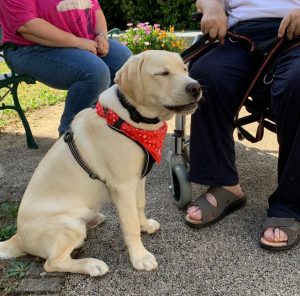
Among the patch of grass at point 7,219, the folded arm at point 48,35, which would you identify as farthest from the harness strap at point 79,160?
the folded arm at point 48,35

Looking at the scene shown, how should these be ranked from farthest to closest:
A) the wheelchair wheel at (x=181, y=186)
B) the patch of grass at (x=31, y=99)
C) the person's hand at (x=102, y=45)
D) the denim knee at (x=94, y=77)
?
1. the patch of grass at (x=31, y=99)
2. the person's hand at (x=102, y=45)
3. the denim knee at (x=94, y=77)
4. the wheelchair wheel at (x=181, y=186)

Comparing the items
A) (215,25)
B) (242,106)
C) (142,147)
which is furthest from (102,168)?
(215,25)

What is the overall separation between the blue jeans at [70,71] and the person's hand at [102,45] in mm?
162

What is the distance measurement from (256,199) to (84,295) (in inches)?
53.3

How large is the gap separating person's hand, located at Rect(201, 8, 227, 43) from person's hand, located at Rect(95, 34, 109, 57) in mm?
1047

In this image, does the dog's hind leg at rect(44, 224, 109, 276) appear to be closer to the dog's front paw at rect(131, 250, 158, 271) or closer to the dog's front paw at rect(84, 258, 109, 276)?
the dog's front paw at rect(84, 258, 109, 276)

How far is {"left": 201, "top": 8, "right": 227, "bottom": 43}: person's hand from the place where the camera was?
260cm

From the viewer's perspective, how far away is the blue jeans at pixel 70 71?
317 cm

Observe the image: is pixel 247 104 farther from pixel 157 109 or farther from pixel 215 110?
pixel 157 109

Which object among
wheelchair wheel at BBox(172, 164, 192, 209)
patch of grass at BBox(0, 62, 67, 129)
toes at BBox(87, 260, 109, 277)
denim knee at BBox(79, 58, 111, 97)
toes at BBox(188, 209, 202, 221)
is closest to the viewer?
toes at BBox(87, 260, 109, 277)

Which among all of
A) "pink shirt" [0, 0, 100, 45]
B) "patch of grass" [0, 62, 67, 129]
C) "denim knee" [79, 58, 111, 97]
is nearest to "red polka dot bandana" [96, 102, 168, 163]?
"denim knee" [79, 58, 111, 97]

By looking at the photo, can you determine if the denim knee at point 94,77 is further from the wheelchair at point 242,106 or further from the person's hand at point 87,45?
the wheelchair at point 242,106

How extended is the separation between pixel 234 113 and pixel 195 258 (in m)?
0.84

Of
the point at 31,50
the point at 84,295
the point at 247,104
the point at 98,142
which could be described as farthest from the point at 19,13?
the point at 84,295
